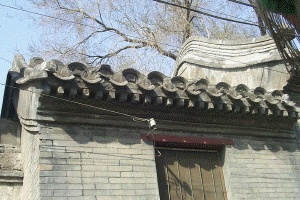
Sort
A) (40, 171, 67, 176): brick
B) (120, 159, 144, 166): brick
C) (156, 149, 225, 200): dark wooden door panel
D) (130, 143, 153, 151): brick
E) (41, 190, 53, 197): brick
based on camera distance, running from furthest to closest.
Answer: (156, 149, 225, 200): dark wooden door panel
(130, 143, 153, 151): brick
(120, 159, 144, 166): brick
(40, 171, 67, 176): brick
(41, 190, 53, 197): brick

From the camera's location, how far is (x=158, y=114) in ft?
25.1

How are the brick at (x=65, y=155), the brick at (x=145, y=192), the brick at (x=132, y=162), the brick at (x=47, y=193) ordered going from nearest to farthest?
the brick at (x=47, y=193) < the brick at (x=65, y=155) < the brick at (x=145, y=192) < the brick at (x=132, y=162)

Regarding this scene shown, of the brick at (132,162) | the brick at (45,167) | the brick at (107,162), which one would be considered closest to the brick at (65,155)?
the brick at (45,167)

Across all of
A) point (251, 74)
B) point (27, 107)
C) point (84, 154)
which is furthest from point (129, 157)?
point (251, 74)

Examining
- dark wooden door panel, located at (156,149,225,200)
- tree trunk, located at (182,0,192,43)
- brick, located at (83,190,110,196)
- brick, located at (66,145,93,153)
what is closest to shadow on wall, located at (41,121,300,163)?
brick, located at (66,145,93,153)

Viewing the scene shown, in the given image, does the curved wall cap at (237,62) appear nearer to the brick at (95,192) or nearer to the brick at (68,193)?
the brick at (95,192)

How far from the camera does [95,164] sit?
6.80 m

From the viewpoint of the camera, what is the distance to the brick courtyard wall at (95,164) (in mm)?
6438

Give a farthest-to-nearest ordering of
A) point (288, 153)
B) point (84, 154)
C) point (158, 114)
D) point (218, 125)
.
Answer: point (288, 153)
point (218, 125)
point (158, 114)
point (84, 154)

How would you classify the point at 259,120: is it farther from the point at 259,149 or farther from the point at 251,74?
the point at 251,74

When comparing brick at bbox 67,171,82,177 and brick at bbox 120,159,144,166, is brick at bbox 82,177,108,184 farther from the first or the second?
brick at bbox 120,159,144,166

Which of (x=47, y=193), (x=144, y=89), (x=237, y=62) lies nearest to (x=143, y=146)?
(x=144, y=89)

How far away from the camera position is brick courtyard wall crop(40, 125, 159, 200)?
21.1 feet

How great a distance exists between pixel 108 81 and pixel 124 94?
1.12 ft
